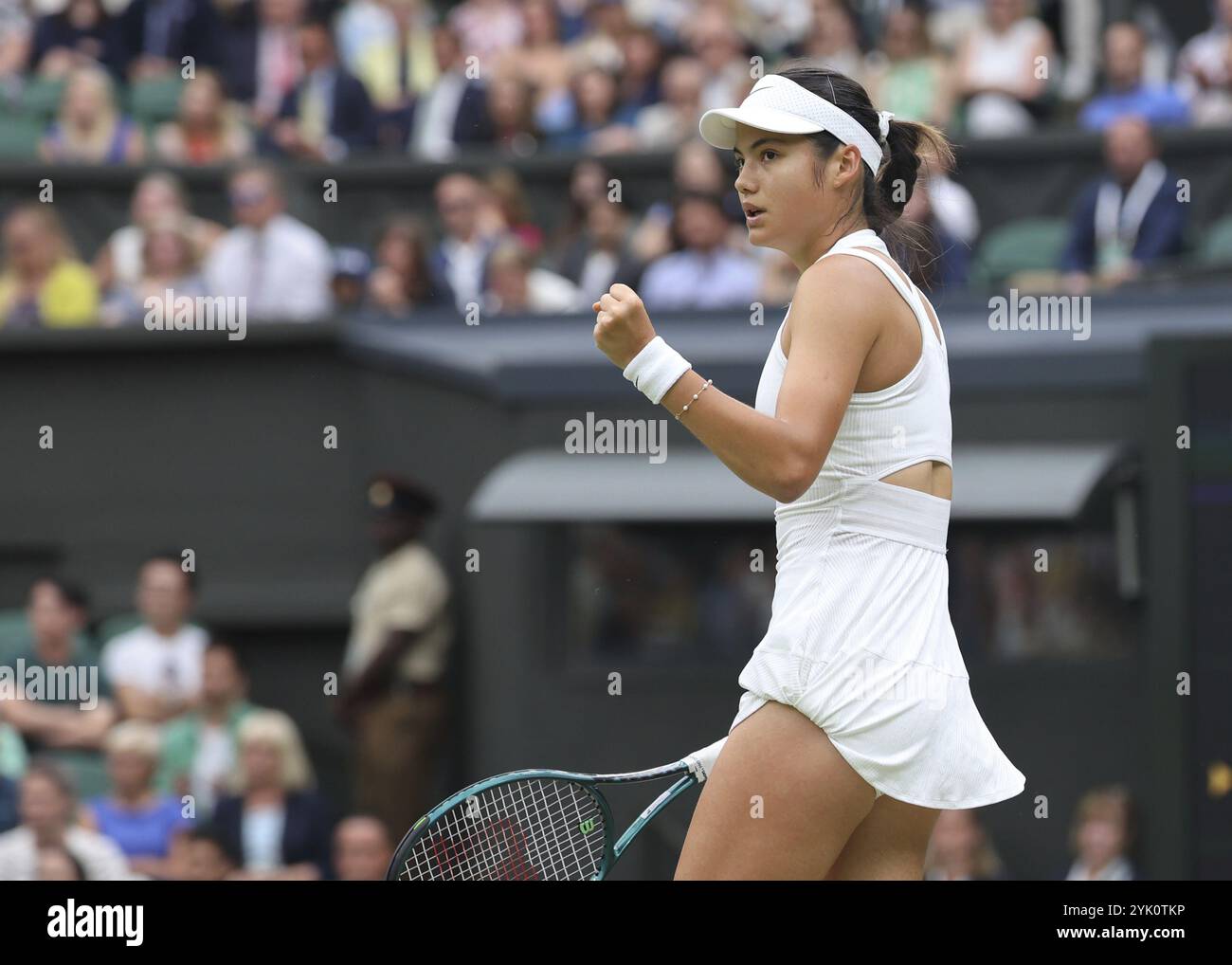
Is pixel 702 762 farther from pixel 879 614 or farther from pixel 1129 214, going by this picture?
pixel 1129 214

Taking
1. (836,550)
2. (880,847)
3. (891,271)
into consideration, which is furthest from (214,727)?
(891,271)

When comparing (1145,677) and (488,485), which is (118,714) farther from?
(1145,677)

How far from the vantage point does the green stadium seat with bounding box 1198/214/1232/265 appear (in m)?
8.15

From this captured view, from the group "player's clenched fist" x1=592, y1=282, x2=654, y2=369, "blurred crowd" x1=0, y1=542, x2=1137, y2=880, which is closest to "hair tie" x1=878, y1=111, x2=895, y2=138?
"player's clenched fist" x1=592, y1=282, x2=654, y2=369

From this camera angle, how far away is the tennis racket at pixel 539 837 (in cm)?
360

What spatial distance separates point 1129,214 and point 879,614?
5.31 metres

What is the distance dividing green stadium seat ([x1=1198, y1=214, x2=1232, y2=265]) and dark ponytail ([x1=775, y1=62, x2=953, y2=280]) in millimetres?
4752

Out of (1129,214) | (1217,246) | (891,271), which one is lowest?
(891,271)

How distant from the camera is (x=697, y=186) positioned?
8.36 meters

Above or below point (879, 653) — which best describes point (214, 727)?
below

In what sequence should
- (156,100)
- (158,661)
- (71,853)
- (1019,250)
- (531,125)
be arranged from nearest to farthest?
(71,853), (158,661), (1019,250), (531,125), (156,100)

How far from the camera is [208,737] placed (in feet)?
26.1

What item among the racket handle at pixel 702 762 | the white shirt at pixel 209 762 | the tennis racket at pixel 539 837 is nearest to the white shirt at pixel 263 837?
the white shirt at pixel 209 762

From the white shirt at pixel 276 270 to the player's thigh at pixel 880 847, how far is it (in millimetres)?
6265
